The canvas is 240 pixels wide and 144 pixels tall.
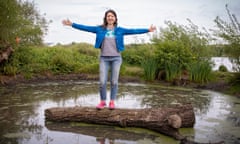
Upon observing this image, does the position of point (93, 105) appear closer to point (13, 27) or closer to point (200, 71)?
point (200, 71)

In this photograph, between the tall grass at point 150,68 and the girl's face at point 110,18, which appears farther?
the tall grass at point 150,68

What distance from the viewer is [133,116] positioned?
20.5ft

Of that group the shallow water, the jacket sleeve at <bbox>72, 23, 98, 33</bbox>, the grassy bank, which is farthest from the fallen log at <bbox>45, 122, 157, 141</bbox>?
the grassy bank

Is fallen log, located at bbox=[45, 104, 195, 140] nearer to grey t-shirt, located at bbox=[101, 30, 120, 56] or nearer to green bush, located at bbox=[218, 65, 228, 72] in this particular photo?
grey t-shirt, located at bbox=[101, 30, 120, 56]

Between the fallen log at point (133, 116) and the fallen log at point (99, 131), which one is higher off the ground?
the fallen log at point (133, 116)

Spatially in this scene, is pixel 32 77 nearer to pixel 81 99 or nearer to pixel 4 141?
pixel 81 99

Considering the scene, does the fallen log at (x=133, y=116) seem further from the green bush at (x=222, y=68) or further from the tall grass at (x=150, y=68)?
the green bush at (x=222, y=68)

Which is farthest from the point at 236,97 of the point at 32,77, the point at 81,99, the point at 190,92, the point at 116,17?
the point at 32,77

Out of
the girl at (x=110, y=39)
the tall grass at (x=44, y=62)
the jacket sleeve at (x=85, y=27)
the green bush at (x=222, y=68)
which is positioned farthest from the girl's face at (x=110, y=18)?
the green bush at (x=222, y=68)

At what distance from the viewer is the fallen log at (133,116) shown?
5.92m

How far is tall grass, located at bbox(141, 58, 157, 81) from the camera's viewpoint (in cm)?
1319

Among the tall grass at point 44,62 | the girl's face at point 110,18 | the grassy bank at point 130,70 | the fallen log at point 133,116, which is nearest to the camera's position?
the fallen log at point 133,116

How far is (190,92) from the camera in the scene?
11.0m

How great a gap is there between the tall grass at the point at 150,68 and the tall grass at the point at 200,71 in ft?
4.83
